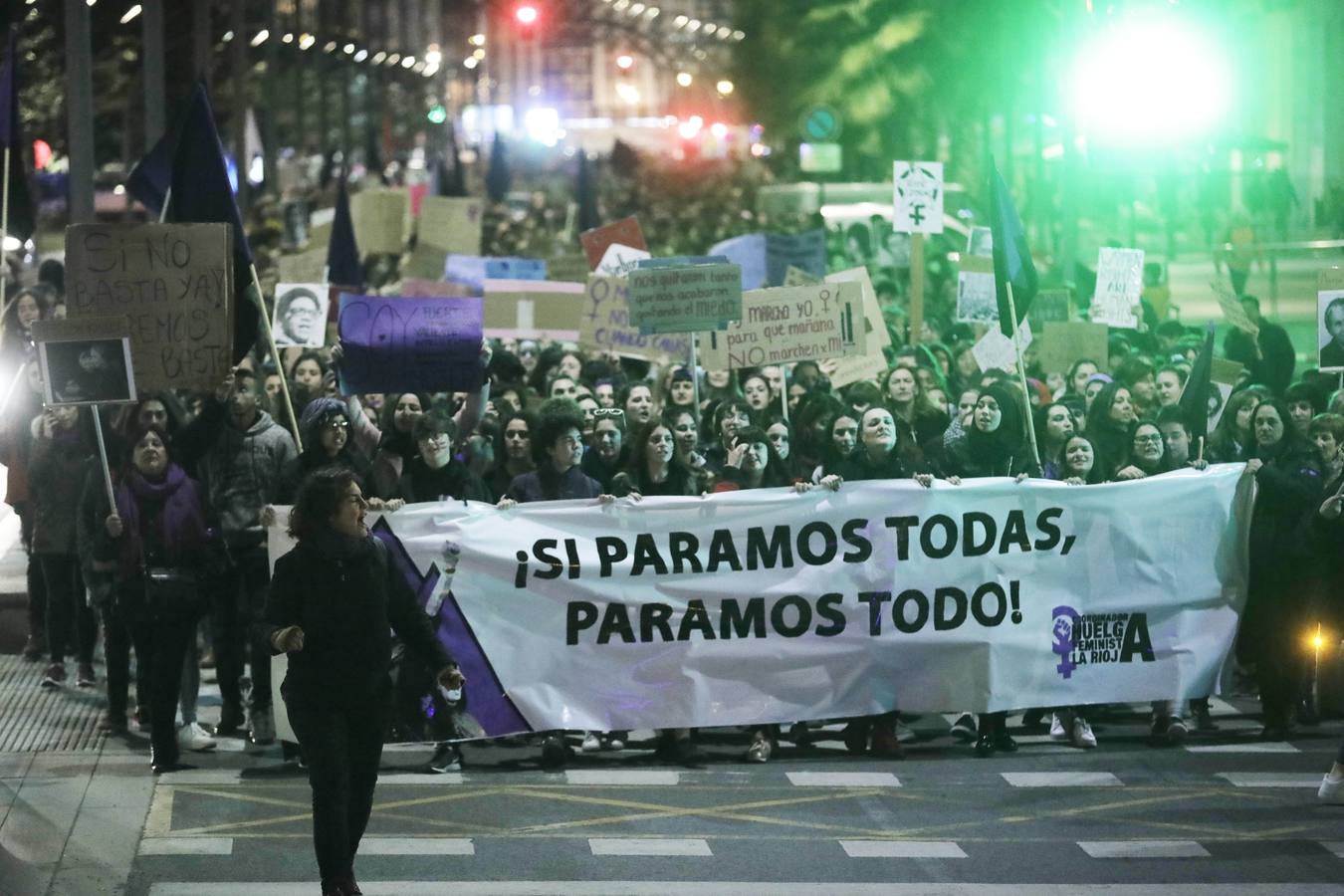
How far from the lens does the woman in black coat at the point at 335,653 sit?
746 cm

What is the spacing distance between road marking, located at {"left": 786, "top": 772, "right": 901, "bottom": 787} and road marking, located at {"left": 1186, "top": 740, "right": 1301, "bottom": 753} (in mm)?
1507

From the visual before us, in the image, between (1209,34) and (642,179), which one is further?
(642,179)

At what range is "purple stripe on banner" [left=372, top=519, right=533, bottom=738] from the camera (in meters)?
10.3

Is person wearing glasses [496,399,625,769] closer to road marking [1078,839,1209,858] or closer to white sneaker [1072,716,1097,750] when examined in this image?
white sneaker [1072,716,1097,750]

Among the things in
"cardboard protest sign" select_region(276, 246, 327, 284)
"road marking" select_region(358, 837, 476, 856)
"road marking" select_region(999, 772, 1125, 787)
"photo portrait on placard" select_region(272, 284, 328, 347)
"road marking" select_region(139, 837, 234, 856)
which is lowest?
"road marking" select_region(999, 772, 1125, 787)

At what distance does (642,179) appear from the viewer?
182 feet

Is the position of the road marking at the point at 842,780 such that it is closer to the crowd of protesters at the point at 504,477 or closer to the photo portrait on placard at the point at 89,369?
the crowd of protesters at the point at 504,477

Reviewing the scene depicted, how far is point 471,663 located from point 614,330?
580 centimetres

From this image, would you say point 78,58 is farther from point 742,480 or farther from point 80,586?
point 742,480

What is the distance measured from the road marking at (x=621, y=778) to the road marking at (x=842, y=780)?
0.51 meters

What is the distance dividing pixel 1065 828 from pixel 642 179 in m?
46.9

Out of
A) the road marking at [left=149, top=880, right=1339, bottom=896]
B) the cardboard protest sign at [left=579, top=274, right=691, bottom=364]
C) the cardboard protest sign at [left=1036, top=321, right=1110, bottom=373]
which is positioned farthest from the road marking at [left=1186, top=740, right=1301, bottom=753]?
the cardboard protest sign at [left=579, top=274, right=691, bottom=364]

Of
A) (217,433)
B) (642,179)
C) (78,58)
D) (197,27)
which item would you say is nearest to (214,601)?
(217,433)

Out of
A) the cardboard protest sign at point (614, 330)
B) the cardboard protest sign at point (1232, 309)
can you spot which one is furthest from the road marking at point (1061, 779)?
the cardboard protest sign at point (1232, 309)
